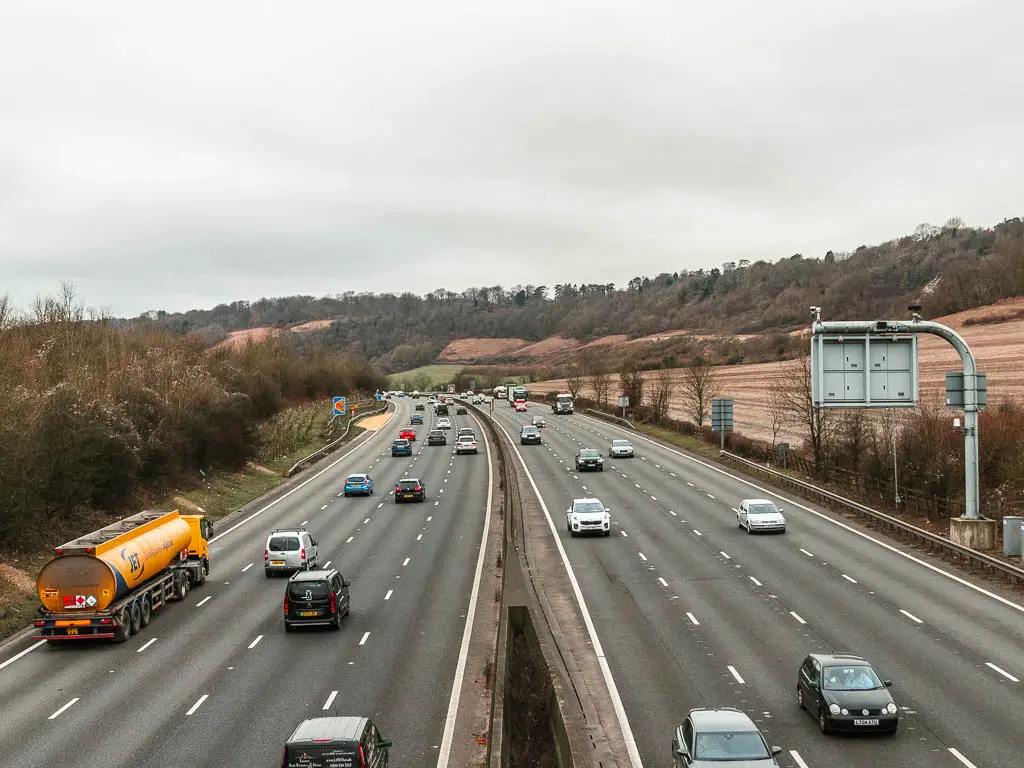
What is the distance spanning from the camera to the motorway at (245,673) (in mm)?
18281

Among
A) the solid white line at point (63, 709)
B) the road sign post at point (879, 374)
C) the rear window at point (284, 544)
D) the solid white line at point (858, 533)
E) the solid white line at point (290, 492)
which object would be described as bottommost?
the solid white line at point (290, 492)

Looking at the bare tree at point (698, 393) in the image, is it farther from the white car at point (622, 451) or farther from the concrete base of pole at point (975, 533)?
the concrete base of pole at point (975, 533)

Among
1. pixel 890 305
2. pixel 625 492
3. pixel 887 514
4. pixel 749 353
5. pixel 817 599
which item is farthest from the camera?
pixel 890 305

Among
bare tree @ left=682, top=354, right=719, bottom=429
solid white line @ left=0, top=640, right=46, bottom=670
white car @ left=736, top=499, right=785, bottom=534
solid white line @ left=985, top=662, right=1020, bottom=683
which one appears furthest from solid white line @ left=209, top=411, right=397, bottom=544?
solid white line @ left=985, top=662, right=1020, bottom=683

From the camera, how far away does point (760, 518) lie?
41.0 m

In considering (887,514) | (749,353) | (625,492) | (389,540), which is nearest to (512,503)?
(389,540)

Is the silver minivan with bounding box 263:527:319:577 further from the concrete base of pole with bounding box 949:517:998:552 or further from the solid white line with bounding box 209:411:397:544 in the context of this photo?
the concrete base of pole with bounding box 949:517:998:552

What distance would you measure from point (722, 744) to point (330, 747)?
5.96 meters

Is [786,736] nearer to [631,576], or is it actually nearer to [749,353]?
[631,576]

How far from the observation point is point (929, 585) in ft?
101

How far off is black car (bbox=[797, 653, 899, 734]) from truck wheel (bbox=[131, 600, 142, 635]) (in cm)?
1807

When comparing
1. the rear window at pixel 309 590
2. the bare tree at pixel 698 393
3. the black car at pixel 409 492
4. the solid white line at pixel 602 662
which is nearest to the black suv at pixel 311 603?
the rear window at pixel 309 590

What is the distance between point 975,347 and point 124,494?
3233 inches

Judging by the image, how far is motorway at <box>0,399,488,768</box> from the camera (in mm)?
18281
